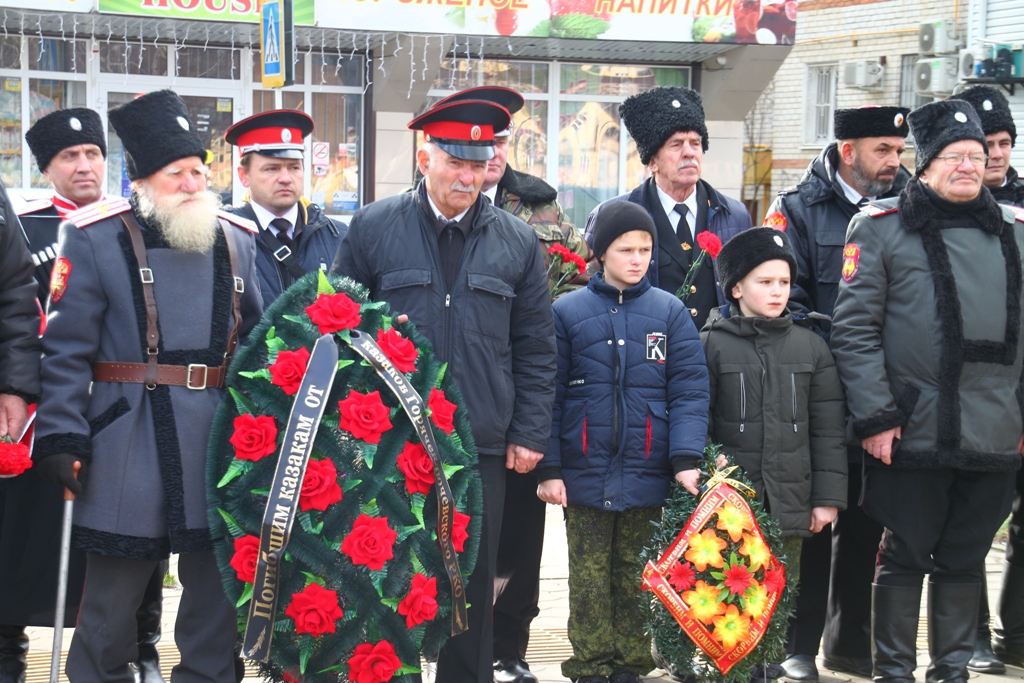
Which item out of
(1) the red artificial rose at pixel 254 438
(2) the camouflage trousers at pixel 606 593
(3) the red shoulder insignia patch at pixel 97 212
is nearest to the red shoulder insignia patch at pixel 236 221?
(3) the red shoulder insignia patch at pixel 97 212

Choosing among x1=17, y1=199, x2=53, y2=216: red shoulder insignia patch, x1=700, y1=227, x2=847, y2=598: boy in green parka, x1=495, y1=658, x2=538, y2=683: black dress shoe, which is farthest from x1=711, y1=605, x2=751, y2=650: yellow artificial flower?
x1=17, y1=199, x2=53, y2=216: red shoulder insignia patch

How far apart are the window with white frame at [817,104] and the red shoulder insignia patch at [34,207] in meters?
21.1

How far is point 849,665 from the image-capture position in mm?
4918

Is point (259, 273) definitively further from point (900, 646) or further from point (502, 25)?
point (502, 25)

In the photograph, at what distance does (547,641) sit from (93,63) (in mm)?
11012

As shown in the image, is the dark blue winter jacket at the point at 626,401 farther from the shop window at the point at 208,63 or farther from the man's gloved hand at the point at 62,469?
the shop window at the point at 208,63

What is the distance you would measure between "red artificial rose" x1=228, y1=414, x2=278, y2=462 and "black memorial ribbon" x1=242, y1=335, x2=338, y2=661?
53 mm

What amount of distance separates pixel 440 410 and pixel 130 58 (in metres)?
11.8

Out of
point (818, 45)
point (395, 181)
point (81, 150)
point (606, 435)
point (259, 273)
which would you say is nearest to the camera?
point (606, 435)

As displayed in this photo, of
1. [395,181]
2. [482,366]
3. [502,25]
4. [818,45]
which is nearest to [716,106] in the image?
[502,25]

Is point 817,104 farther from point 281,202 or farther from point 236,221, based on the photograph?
point 236,221

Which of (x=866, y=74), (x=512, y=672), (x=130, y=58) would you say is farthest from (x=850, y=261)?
(x=866, y=74)

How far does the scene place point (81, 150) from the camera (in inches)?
201

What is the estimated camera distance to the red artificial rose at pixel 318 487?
3418 millimetres
